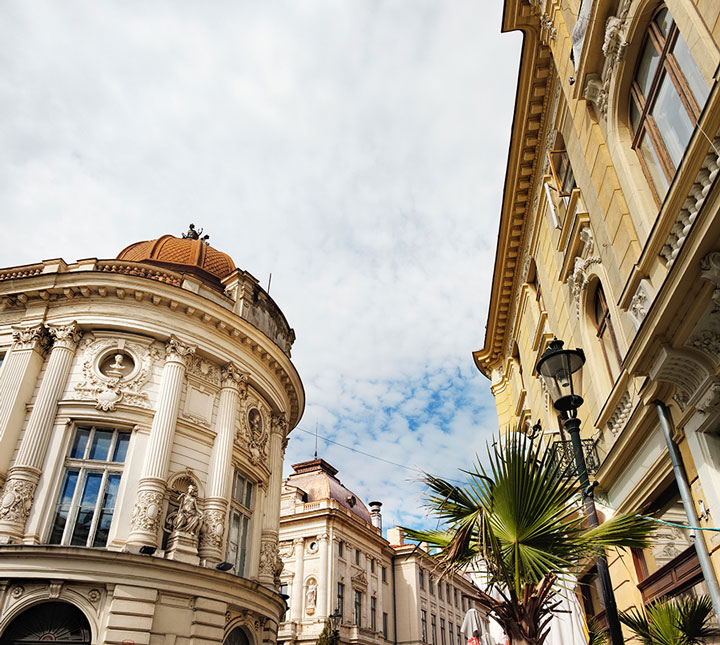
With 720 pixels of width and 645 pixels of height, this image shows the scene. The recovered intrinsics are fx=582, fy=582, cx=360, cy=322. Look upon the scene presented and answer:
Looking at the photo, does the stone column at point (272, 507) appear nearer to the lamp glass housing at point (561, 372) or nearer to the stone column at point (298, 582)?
the lamp glass housing at point (561, 372)

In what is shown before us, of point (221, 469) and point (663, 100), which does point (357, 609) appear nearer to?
point (221, 469)

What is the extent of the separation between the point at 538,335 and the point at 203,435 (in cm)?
1163

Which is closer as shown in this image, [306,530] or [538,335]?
[538,335]

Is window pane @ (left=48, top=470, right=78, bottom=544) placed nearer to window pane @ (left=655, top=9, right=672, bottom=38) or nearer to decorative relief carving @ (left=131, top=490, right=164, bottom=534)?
decorative relief carving @ (left=131, top=490, right=164, bottom=534)

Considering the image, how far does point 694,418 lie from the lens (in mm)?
7152

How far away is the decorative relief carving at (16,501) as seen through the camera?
52.4 ft

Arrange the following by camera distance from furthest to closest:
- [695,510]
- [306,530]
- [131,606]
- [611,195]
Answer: [306,530], [131,606], [611,195], [695,510]

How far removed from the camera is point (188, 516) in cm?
1780

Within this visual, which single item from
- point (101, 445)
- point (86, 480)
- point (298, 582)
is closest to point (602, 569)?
point (86, 480)

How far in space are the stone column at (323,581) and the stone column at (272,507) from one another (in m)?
19.6

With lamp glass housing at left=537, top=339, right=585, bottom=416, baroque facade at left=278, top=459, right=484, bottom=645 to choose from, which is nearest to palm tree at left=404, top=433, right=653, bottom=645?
lamp glass housing at left=537, top=339, right=585, bottom=416

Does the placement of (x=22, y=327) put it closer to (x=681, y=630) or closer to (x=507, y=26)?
(x=507, y=26)

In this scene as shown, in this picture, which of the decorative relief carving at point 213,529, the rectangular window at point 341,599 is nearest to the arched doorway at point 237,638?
the decorative relief carving at point 213,529

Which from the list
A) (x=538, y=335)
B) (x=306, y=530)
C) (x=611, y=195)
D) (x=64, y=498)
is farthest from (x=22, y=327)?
(x=306, y=530)
